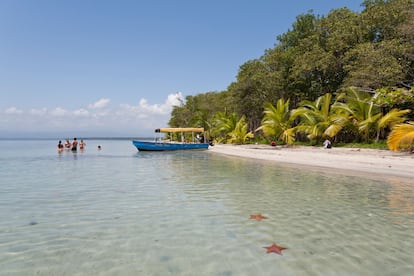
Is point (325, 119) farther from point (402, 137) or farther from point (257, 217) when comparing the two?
point (257, 217)

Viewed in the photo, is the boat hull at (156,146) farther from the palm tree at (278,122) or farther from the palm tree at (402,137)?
the palm tree at (402,137)

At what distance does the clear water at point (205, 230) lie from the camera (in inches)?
137

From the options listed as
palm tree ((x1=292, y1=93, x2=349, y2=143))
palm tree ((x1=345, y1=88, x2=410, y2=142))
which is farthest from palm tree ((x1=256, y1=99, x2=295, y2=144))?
palm tree ((x1=345, y1=88, x2=410, y2=142))

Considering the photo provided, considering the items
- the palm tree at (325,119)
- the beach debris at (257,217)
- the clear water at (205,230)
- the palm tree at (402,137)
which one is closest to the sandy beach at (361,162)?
the palm tree at (402,137)

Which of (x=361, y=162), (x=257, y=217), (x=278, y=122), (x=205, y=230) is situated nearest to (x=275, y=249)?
(x=205, y=230)

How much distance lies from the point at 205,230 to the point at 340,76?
85.0 ft

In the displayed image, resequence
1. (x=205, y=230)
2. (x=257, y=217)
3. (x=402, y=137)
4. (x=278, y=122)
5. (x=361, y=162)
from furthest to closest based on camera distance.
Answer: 1. (x=278, y=122)
2. (x=361, y=162)
3. (x=402, y=137)
4. (x=257, y=217)
5. (x=205, y=230)

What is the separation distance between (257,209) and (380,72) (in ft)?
47.6

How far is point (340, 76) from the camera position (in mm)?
26188

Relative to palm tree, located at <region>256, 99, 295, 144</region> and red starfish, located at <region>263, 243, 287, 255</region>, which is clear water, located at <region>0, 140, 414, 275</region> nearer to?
red starfish, located at <region>263, 243, 287, 255</region>

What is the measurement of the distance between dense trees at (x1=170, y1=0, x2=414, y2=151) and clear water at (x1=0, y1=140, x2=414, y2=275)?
1039 centimetres

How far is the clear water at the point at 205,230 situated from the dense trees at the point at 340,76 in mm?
10388

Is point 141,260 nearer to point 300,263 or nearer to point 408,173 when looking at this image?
point 300,263

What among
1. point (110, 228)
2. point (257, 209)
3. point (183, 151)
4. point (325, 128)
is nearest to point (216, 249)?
point (110, 228)
